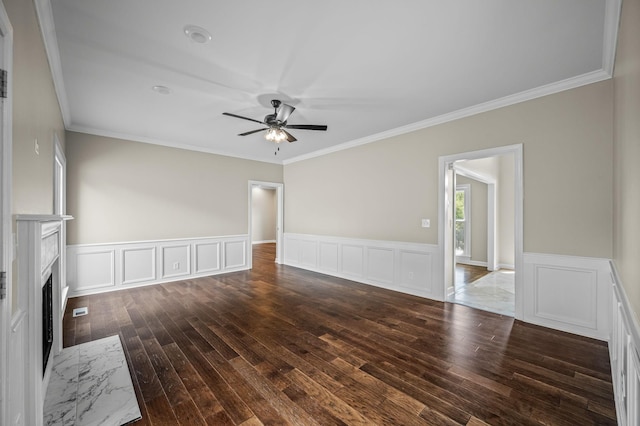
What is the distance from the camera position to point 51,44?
7.48 ft

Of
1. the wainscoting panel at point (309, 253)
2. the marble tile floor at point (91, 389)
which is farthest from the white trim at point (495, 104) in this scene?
the marble tile floor at point (91, 389)

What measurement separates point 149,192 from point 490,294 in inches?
248

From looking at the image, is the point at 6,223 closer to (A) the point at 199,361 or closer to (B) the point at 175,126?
(A) the point at 199,361

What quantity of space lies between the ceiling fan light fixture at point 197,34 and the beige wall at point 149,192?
3.60m

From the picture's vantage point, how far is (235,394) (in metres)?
2.05

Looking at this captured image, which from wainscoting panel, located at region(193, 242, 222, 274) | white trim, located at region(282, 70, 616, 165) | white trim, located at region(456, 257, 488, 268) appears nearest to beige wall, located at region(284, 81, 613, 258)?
white trim, located at region(282, 70, 616, 165)

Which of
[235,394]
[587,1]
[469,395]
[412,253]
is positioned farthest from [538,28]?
[235,394]

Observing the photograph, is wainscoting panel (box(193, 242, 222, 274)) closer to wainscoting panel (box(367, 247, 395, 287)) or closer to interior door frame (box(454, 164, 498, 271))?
wainscoting panel (box(367, 247, 395, 287))

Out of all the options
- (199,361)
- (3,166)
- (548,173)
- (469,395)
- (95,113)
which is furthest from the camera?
(95,113)

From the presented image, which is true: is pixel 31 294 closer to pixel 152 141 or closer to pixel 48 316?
pixel 48 316

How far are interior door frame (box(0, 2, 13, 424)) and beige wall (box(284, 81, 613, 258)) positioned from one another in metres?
4.37

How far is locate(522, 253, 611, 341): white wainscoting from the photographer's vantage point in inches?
114

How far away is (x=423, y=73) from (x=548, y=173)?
6.30ft

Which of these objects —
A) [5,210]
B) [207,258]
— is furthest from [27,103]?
[207,258]
